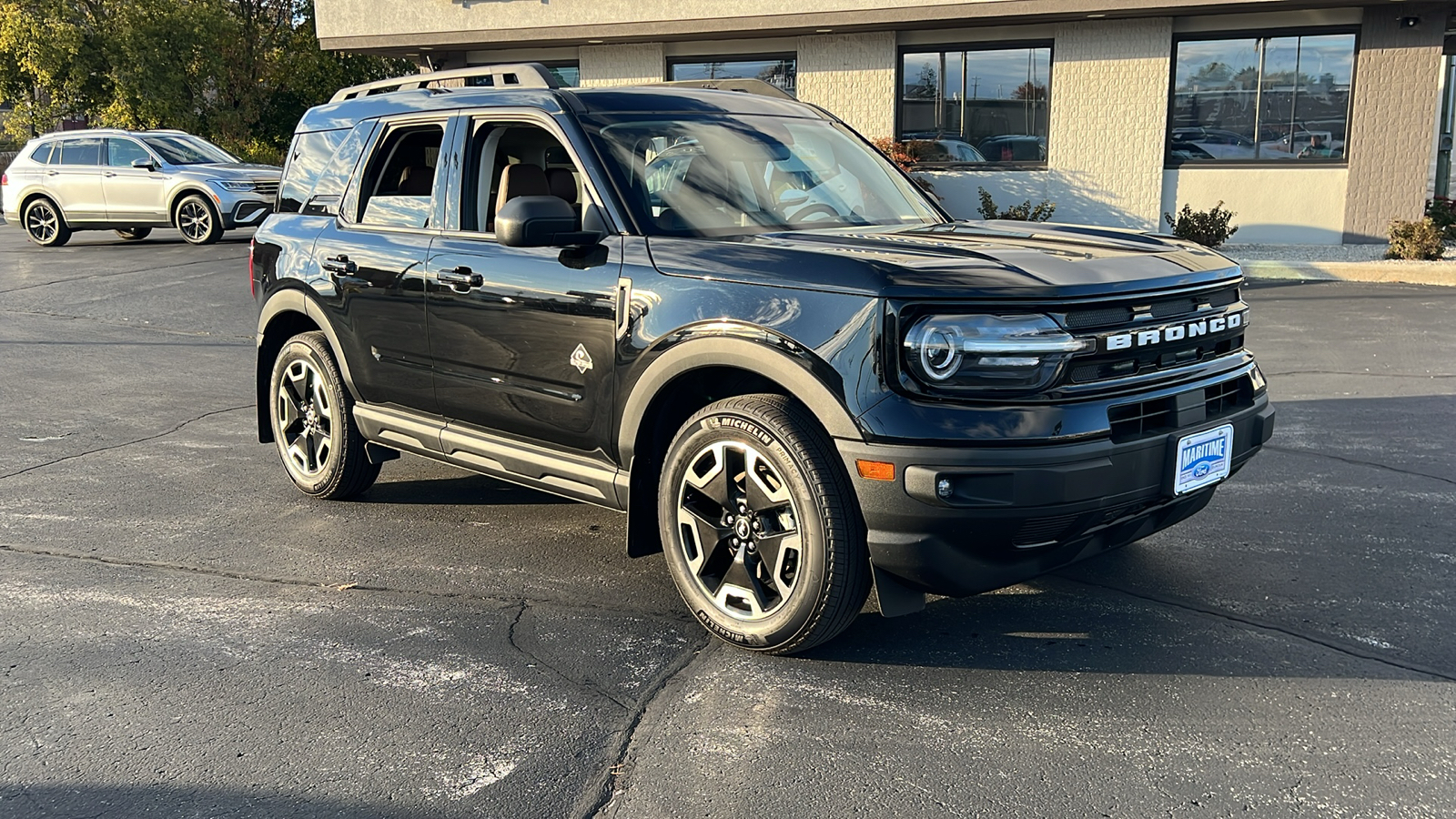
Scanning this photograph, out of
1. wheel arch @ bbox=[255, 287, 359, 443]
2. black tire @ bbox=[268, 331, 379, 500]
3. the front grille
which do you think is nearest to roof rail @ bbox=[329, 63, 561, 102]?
wheel arch @ bbox=[255, 287, 359, 443]

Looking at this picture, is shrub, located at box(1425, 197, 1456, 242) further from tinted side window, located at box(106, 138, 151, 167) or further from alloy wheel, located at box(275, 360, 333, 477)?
tinted side window, located at box(106, 138, 151, 167)

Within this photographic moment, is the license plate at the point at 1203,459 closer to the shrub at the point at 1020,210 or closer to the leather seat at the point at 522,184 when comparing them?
the leather seat at the point at 522,184

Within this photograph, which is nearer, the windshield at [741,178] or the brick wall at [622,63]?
the windshield at [741,178]

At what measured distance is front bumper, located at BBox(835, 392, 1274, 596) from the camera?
3467mm

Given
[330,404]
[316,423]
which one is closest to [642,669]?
[330,404]

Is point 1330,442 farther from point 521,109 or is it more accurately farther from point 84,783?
point 84,783

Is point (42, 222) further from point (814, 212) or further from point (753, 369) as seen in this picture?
point (753, 369)

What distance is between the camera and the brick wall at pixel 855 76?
728 inches

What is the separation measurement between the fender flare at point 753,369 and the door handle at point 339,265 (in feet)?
6.27

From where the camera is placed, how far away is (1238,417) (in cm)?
407

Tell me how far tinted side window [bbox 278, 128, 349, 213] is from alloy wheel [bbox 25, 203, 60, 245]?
53.7ft

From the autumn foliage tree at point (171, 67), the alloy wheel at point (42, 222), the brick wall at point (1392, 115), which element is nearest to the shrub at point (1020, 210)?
the brick wall at point (1392, 115)

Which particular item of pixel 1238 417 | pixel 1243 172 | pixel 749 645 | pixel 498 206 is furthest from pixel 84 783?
pixel 1243 172

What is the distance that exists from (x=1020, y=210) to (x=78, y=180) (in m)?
14.8
